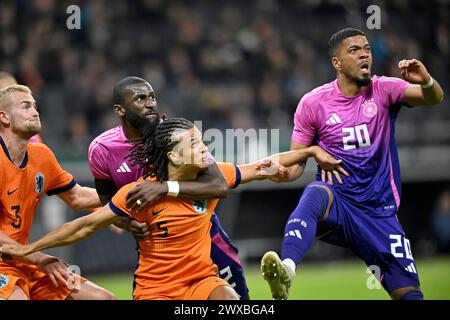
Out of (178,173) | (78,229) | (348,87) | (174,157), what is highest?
(348,87)

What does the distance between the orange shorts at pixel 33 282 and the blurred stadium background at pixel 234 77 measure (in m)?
6.45

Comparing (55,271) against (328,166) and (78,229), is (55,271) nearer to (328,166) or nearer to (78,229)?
(78,229)

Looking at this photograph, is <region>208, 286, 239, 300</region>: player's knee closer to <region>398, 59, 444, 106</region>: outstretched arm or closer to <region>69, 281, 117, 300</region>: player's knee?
<region>69, 281, 117, 300</region>: player's knee

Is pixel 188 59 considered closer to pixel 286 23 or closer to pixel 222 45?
pixel 222 45

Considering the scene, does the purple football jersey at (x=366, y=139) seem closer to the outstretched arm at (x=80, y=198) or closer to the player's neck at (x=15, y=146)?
the outstretched arm at (x=80, y=198)

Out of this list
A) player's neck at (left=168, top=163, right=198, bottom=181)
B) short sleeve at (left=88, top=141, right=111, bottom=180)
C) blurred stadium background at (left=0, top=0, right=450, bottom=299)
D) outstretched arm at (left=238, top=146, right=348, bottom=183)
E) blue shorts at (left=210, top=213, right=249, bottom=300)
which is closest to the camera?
player's neck at (left=168, top=163, right=198, bottom=181)

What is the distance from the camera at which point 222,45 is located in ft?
55.3

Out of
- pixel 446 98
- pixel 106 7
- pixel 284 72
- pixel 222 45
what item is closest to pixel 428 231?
pixel 446 98

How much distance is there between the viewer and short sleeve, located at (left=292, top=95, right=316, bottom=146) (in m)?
7.46

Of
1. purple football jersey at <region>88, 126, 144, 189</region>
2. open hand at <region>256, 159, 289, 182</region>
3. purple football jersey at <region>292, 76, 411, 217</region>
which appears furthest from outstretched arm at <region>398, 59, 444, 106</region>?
purple football jersey at <region>88, 126, 144, 189</region>

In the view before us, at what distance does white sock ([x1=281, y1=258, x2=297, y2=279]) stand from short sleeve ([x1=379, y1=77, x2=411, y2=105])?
1.62m

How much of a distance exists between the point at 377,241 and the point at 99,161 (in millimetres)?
2365

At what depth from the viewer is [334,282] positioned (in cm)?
1352

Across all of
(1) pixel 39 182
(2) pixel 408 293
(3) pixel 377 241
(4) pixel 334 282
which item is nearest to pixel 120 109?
(1) pixel 39 182
